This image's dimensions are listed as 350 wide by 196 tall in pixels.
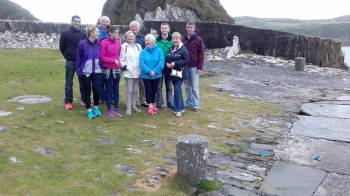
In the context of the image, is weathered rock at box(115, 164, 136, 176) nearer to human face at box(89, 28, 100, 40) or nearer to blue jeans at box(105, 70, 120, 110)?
blue jeans at box(105, 70, 120, 110)

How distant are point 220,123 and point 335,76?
36.6 ft

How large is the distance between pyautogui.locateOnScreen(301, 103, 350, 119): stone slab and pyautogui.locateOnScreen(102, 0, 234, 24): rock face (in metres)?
19.4

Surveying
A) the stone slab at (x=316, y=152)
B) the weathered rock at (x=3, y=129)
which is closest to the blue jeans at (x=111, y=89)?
the weathered rock at (x=3, y=129)

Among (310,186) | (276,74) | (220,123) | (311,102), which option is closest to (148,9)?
(276,74)

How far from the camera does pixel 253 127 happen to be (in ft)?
31.3

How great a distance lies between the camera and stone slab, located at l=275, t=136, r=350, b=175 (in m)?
7.30

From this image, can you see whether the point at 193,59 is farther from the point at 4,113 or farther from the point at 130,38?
the point at 4,113

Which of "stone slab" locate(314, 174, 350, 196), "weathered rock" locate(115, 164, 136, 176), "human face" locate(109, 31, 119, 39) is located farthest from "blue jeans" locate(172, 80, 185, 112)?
"stone slab" locate(314, 174, 350, 196)

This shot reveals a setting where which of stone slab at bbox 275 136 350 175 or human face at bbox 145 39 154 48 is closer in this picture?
stone slab at bbox 275 136 350 175

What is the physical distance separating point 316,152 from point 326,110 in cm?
390

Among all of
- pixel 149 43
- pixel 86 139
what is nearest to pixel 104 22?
pixel 149 43

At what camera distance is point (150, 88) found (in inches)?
392

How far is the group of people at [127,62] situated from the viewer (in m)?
9.31

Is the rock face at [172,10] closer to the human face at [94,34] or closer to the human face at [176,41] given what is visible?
the human face at [176,41]
